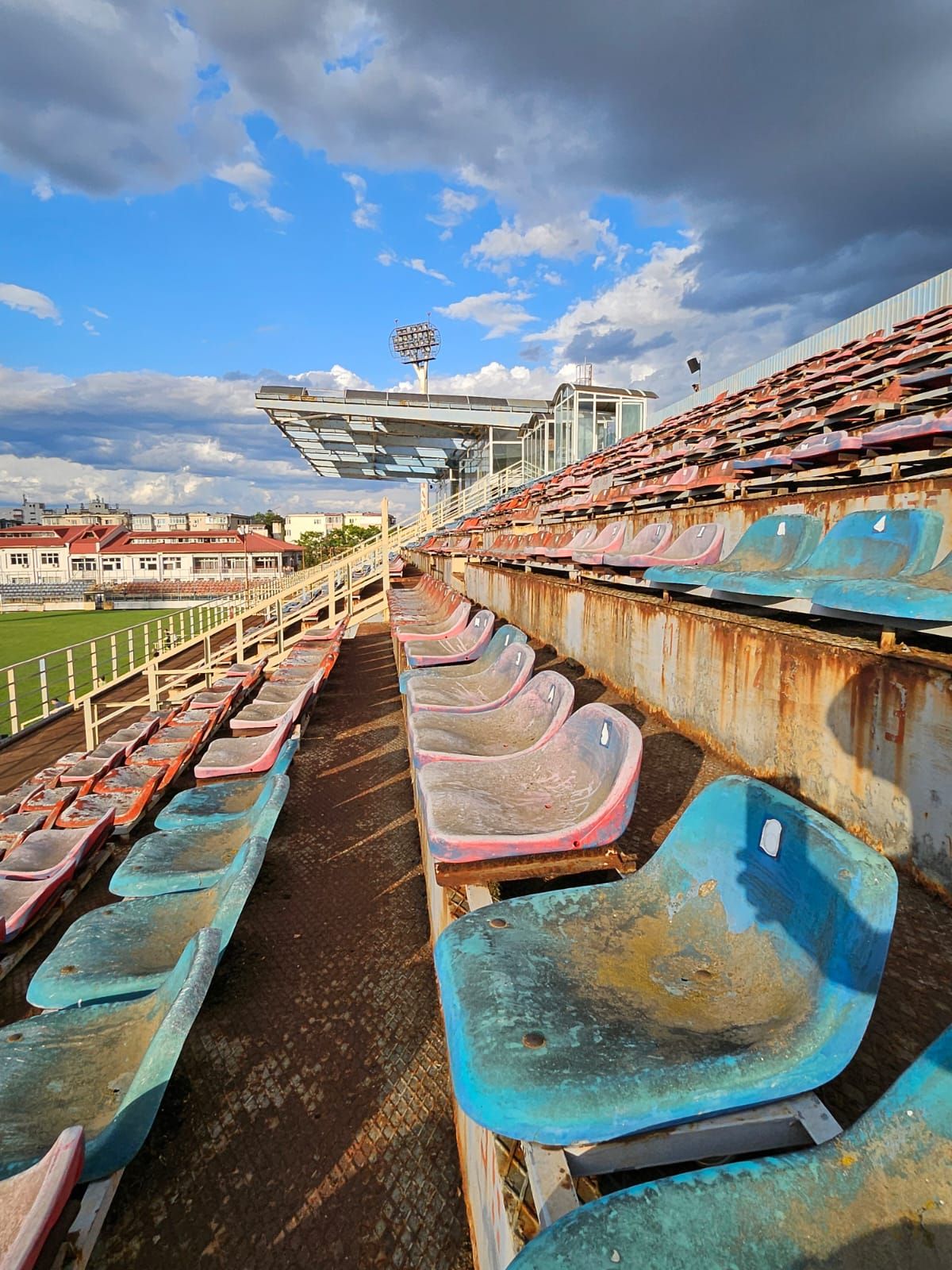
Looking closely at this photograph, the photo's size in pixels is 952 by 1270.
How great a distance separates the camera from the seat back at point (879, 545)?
2545 millimetres

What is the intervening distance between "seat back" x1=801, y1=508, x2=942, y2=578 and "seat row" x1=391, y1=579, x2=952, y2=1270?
1523 mm

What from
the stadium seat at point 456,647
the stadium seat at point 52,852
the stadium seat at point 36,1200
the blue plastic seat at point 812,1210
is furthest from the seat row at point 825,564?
the stadium seat at point 52,852

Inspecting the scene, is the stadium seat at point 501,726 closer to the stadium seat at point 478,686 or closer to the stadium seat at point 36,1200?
the stadium seat at point 478,686

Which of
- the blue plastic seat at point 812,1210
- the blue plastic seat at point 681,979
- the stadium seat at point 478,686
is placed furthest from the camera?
the stadium seat at point 478,686

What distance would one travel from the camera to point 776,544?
3.55 m

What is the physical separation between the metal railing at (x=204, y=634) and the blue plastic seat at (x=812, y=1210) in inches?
410

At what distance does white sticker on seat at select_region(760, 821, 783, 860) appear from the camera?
1.43 meters

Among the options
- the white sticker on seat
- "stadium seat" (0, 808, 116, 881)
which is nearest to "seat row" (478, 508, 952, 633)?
the white sticker on seat

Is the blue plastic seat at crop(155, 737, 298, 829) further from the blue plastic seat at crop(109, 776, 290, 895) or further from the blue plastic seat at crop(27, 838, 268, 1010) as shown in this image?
the blue plastic seat at crop(27, 838, 268, 1010)

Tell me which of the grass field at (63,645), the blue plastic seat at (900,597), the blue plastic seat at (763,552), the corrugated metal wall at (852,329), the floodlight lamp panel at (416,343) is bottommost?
the grass field at (63,645)

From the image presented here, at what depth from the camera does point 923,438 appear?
4316mm

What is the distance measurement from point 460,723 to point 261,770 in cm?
196

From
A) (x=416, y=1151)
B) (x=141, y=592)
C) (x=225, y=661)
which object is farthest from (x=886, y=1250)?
(x=141, y=592)

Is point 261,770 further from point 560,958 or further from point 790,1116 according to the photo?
point 790,1116
